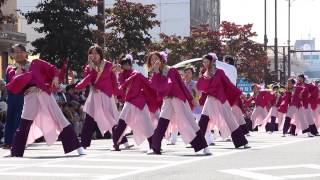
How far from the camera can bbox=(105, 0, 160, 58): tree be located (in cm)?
3275

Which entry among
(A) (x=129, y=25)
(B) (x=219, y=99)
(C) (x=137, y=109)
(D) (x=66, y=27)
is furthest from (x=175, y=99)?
(A) (x=129, y=25)

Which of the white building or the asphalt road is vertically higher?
the white building

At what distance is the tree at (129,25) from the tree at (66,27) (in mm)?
5666

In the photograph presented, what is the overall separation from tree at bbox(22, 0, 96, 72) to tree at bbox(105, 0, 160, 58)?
223 inches

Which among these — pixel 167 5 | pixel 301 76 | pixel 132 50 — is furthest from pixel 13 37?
pixel 167 5

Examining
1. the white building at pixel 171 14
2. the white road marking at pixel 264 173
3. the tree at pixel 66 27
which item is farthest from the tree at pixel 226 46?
the white road marking at pixel 264 173

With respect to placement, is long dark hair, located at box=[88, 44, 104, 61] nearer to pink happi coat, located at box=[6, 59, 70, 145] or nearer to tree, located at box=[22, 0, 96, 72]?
pink happi coat, located at box=[6, 59, 70, 145]

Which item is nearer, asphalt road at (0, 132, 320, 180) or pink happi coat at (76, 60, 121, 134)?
asphalt road at (0, 132, 320, 180)

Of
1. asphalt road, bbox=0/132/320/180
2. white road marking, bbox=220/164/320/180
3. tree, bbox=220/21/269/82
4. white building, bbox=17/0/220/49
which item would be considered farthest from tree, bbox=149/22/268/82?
white road marking, bbox=220/164/320/180

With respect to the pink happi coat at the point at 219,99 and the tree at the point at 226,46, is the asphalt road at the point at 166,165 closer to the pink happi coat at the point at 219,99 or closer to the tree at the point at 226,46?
the pink happi coat at the point at 219,99

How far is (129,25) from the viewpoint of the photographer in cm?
3325

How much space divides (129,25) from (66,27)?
6.76 metres

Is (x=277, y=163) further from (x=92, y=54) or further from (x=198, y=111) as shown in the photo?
(x=198, y=111)

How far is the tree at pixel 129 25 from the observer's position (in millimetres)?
32750
